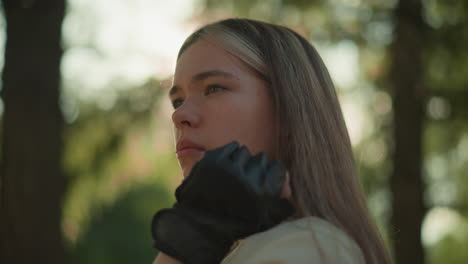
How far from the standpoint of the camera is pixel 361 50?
7.64 m

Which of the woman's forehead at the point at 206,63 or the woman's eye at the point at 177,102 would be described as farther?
the woman's eye at the point at 177,102

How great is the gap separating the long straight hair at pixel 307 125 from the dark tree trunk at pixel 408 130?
4.32 meters

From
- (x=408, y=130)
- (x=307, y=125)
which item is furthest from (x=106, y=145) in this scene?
(x=307, y=125)

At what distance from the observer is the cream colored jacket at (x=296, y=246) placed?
1.61 meters

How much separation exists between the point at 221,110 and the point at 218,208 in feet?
1.65

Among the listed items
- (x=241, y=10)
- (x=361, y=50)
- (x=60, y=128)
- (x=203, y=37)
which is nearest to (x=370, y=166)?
(x=361, y=50)

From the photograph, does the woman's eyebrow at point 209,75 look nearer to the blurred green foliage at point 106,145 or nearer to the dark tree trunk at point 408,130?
the dark tree trunk at point 408,130

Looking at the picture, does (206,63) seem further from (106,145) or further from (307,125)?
(106,145)

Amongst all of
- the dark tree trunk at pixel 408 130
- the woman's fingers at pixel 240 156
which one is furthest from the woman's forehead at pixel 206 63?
the dark tree trunk at pixel 408 130

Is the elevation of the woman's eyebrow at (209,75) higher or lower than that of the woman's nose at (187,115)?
higher

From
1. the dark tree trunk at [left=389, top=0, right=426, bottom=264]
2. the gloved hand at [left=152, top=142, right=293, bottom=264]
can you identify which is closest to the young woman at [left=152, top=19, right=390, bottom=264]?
the gloved hand at [left=152, top=142, right=293, bottom=264]

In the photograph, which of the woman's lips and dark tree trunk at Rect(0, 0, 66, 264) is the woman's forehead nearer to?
the woman's lips

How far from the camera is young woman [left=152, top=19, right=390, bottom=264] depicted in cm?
162

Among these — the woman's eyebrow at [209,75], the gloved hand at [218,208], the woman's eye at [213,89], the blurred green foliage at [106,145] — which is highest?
the woman's eyebrow at [209,75]
